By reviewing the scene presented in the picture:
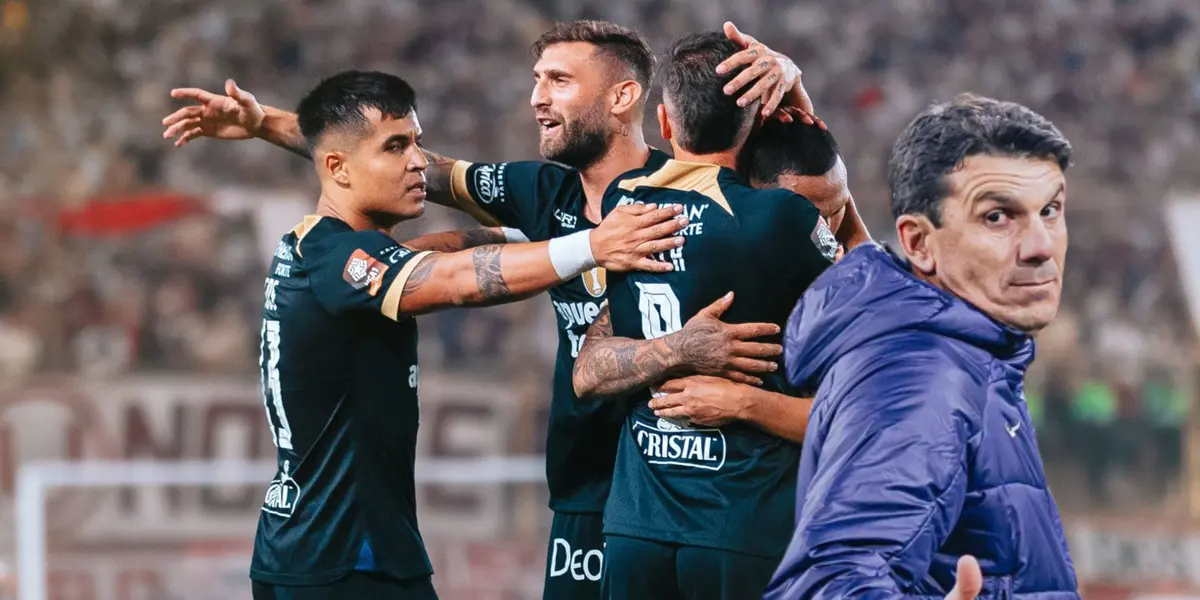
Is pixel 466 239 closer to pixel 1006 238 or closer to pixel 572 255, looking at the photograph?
pixel 572 255

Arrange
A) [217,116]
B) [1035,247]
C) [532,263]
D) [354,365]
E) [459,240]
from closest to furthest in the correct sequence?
[1035,247]
[532,263]
[354,365]
[459,240]
[217,116]

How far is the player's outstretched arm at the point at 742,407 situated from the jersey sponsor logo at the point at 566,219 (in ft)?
2.83

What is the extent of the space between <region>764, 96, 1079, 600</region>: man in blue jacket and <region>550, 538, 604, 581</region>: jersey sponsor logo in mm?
1969

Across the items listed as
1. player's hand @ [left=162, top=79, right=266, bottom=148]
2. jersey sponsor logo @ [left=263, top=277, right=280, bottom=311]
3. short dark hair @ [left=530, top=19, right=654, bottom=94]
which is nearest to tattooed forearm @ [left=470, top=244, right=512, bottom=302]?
jersey sponsor logo @ [left=263, top=277, right=280, bottom=311]

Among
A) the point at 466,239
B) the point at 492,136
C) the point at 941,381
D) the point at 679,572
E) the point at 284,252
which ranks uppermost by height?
the point at 492,136

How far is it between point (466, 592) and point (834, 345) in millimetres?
7718

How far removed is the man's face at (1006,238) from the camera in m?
2.01

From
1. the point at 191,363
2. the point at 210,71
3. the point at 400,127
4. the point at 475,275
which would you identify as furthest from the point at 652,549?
the point at 210,71

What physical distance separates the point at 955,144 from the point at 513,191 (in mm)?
2252

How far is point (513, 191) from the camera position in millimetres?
4156

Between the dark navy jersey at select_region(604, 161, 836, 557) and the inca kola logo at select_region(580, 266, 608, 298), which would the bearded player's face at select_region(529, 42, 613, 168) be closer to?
the inca kola logo at select_region(580, 266, 608, 298)

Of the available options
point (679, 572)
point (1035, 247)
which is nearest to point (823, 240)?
point (679, 572)

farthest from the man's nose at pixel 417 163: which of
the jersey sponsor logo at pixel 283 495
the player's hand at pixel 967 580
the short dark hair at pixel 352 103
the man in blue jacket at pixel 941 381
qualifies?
the player's hand at pixel 967 580

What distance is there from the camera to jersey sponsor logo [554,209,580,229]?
397 cm
